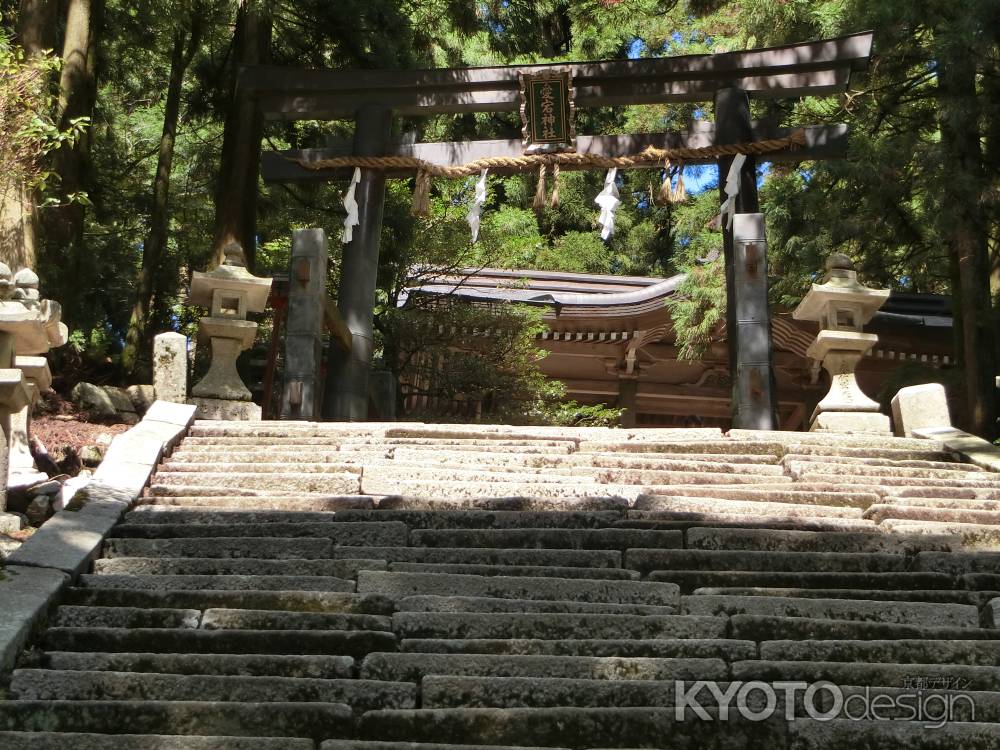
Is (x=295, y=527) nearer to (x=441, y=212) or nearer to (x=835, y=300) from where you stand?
(x=835, y=300)

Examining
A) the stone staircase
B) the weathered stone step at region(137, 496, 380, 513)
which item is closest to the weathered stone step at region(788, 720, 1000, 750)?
the stone staircase

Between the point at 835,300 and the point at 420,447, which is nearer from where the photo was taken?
the point at 420,447

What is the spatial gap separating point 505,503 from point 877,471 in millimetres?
2503

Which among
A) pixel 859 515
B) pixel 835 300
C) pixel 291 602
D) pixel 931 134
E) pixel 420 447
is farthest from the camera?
pixel 931 134

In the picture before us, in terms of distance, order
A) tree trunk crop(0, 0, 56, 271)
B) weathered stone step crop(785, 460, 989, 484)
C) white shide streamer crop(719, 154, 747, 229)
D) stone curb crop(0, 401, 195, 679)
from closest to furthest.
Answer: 1. stone curb crop(0, 401, 195, 679)
2. weathered stone step crop(785, 460, 989, 484)
3. tree trunk crop(0, 0, 56, 271)
4. white shide streamer crop(719, 154, 747, 229)

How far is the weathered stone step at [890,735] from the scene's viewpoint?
4.29 metres

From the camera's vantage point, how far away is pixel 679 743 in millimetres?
4340

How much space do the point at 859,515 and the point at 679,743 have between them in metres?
2.94

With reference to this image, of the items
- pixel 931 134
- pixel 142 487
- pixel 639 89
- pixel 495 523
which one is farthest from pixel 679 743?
pixel 931 134

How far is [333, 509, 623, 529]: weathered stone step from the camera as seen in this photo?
6566 millimetres

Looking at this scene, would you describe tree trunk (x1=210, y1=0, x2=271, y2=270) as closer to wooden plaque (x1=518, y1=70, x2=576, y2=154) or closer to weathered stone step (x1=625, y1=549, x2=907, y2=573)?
wooden plaque (x1=518, y1=70, x2=576, y2=154)

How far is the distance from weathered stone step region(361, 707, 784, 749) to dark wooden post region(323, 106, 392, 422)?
22.7 ft

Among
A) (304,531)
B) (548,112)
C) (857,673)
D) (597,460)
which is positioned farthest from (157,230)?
(857,673)

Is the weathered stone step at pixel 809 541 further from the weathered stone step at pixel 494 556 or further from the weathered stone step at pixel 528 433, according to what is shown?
the weathered stone step at pixel 528 433
